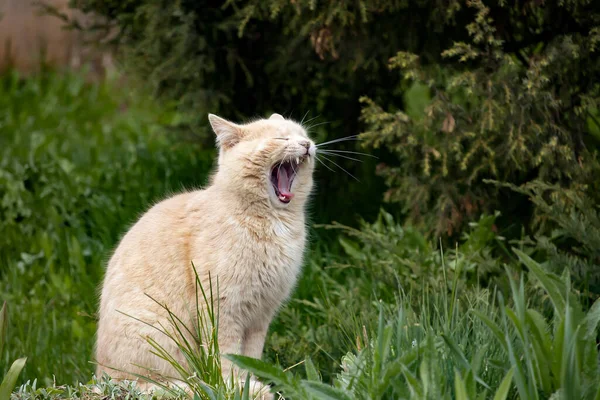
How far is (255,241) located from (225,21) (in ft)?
7.85

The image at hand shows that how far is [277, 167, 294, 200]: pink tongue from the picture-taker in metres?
3.60

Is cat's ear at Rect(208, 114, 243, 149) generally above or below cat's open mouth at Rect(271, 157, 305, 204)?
above

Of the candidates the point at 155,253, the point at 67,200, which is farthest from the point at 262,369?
the point at 67,200

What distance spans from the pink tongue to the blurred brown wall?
5.93 metres

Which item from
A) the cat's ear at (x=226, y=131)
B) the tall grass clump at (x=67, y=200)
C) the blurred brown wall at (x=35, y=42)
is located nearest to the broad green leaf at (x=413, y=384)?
the cat's ear at (x=226, y=131)

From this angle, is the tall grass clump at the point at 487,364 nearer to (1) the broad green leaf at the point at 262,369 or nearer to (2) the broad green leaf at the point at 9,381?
(1) the broad green leaf at the point at 262,369

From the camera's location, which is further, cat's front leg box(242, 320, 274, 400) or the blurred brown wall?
the blurred brown wall

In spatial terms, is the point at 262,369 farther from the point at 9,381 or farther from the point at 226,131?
the point at 226,131

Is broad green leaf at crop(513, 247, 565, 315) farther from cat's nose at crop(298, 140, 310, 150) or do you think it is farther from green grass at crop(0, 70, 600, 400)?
cat's nose at crop(298, 140, 310, 150)

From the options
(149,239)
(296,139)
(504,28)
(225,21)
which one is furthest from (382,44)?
(149,239)

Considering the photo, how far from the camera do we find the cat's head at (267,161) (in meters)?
3.52

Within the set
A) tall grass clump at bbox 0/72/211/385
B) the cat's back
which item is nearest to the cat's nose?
the cat's back

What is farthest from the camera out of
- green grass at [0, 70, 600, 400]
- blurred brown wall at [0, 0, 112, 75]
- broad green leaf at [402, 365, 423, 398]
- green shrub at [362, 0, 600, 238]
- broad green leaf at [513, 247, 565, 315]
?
blurred brown wall at [0, 0, 112, 75]

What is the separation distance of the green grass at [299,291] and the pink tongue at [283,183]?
0.56 m
